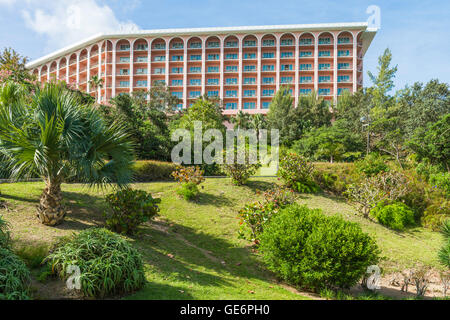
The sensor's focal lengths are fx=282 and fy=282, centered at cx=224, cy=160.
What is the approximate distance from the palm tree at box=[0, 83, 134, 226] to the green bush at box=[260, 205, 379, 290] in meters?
4.40

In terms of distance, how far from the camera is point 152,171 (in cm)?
1576

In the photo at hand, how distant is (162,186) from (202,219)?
12.7 ft

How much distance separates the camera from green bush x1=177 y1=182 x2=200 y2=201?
1231 cm

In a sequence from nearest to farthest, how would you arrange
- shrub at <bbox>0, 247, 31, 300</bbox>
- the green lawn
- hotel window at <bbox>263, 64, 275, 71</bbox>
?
shrub at <bbox>0, 247, 31, 300</bbox>
the green lawn
hotel window at <bbox>263, 64, 275, 71</bbox>

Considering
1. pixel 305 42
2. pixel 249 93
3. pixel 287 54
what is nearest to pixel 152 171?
pixel 249 93

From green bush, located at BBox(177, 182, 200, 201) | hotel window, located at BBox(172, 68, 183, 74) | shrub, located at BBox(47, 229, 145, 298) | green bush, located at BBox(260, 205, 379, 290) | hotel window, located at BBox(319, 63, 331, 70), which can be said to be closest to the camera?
shrub, located at BBox(47, 229, 145, 298)

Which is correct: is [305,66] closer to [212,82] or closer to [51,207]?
[212,82]

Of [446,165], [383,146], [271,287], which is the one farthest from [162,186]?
[383,146]

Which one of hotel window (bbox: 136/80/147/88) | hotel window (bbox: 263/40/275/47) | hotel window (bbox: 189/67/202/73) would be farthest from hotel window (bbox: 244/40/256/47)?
hotel window (bbox: 136/80/147/88)

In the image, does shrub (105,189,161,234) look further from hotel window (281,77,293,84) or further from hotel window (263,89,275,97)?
hotel window (281,77,293,84)

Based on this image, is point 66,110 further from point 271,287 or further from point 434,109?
point 434,109

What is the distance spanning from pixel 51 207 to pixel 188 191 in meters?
5.75

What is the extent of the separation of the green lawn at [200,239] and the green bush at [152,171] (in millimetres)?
1486

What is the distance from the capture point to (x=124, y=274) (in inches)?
189
